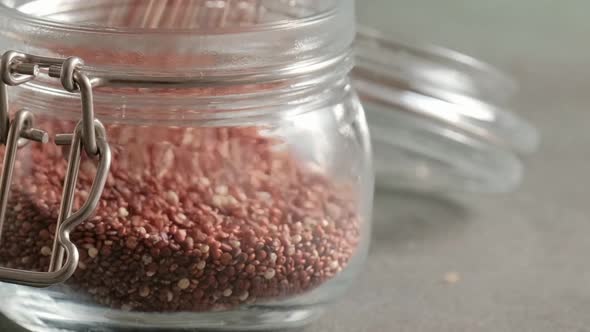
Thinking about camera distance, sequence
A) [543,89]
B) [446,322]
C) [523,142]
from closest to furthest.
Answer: [446,322] → [523,142] → [543,89]

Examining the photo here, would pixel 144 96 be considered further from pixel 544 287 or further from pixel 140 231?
pixel 544 287

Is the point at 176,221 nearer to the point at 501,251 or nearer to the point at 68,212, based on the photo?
the point at 68,212

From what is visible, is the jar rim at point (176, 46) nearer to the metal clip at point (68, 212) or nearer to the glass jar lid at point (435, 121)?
the metal clip at point (68, 212)

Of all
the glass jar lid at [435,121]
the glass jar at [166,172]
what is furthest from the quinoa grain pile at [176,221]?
the glass jar lid at [435,121]

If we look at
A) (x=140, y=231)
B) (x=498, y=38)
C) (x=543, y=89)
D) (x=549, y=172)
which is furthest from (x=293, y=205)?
(x=498, y=38)

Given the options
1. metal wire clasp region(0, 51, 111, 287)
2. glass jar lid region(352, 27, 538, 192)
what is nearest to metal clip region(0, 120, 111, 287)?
metal wire clasp region(0, 51, 111, 287)

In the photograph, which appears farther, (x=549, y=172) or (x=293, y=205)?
(x=549, y=172)
